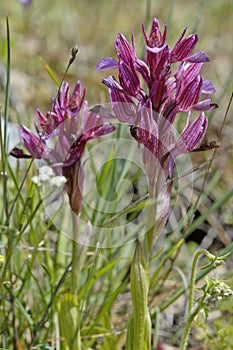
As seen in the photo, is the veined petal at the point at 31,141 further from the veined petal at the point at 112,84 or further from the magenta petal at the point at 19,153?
the veined petal at the point at 112,84

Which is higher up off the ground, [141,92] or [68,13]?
[68,13]

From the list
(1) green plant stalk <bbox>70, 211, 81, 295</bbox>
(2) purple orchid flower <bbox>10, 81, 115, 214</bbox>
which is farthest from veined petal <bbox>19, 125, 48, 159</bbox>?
(1) green plant stalk <bbox>70, 211, 81, 295</bbox>

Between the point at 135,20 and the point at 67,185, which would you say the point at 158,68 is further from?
the point at 135,20

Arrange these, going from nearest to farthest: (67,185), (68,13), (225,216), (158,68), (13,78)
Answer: (158,68) → (67,185) → (225,216) → (13,78) → (68,13)

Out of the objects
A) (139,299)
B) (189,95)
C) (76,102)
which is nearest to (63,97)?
(76,102)

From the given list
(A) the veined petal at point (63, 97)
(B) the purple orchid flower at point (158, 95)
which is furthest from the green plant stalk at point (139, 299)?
(A) the veined petal at point (63, 97)

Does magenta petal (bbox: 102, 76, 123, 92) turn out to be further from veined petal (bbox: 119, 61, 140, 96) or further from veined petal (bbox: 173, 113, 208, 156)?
veined petal (bbox: 173, 113, 208, 156)

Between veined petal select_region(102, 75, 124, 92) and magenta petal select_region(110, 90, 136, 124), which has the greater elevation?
veined petal select_region(102, 75, 124, 92)

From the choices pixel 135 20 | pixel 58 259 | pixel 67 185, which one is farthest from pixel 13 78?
pixel 67 185
